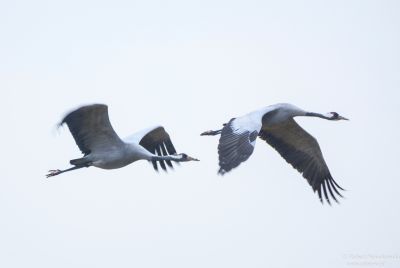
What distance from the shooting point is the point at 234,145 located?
16266 millimetres

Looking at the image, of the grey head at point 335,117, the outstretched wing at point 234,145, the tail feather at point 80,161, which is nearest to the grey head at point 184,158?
the outstretched wing at point 234,145

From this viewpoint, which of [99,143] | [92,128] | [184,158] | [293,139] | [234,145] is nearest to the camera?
[234,145]

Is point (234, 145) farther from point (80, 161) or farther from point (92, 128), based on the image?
point (80, 161)

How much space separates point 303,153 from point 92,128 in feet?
14.0

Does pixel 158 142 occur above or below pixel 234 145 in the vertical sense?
below

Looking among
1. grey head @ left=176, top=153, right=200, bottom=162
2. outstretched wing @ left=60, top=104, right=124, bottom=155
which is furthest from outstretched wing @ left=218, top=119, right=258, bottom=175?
outstretched wing @ left=60, top=104, right=124, bottom=155

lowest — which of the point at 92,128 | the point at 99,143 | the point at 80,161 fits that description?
the point at 80,161

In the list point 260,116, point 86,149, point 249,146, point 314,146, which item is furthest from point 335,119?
point 86,149

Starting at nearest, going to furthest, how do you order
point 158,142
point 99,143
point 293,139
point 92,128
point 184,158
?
point 92,128 → point 99,143 → point 184,158 → point 293,139 → point 158,142

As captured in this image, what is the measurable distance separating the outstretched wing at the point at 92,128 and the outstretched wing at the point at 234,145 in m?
1.72

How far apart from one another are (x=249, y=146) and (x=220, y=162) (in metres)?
0.64

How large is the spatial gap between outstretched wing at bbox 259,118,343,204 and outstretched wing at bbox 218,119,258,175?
205 centimetres

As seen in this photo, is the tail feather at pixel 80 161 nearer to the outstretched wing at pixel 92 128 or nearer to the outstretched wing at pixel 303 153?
the outstretched wing at pixel 92 128

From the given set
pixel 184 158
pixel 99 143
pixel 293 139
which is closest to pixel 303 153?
pixel 293 139
